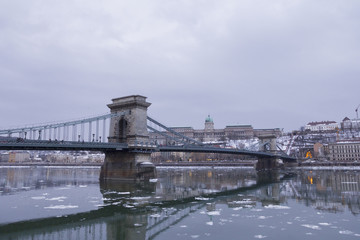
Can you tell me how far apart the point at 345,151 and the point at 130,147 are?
9695 cm

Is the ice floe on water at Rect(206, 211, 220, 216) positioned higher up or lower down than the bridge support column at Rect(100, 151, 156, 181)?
lower down

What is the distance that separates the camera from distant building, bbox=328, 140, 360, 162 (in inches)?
4158

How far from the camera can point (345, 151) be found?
108 metres

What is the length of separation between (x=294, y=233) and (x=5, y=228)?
537 inches

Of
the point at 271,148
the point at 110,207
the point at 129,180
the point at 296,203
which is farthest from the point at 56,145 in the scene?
the point at 271,148

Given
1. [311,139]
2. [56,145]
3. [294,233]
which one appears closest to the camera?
[294,233]

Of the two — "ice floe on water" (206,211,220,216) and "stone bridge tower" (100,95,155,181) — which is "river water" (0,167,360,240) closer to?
"ice floe on water" (206,211,220,216)

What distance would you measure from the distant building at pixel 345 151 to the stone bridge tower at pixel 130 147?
92244mm

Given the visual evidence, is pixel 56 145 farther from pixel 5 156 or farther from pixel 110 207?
pixel 5 156

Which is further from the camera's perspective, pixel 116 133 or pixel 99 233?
pixel 116 133

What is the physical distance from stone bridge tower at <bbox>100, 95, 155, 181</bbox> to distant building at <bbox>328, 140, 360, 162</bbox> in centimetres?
9224

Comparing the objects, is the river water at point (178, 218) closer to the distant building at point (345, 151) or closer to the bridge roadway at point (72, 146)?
the bridge roadway at point (72, 146)

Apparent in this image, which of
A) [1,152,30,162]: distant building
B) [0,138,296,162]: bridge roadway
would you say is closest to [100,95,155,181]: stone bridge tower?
[0,138,296,162]: bridge roadway

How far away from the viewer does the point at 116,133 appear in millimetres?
42031
